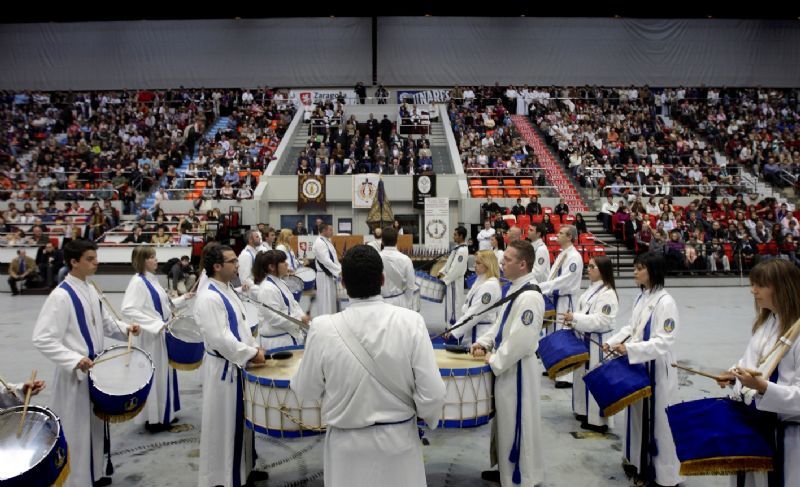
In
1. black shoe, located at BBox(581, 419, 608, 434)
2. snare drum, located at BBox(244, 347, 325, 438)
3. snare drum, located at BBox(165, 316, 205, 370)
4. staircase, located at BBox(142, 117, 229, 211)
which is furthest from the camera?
staircase, located at BBox(142, 117, 229, 211)

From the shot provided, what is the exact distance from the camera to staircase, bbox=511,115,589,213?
934 inches

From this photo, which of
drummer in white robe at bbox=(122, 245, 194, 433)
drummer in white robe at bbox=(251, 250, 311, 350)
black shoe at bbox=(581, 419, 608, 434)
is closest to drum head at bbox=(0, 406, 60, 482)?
drummer in white robe at bbox=(122, 245, 194, 433)

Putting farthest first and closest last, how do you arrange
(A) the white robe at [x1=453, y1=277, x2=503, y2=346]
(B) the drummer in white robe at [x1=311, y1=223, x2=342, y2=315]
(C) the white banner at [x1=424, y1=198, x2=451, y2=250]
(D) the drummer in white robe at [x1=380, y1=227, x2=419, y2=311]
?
(C) the white banner at [x1=424, y1=198, x2=451, y2=250]
(B) the drummer in white robe at [x1=311, y1=223, x2=342, y2=315]
(D) the drummer in white robe at [x1=380, y1=227, x2=419, y2=311]
(A) the white robe at [x1=453, y1=277, x2=503, y2=346]

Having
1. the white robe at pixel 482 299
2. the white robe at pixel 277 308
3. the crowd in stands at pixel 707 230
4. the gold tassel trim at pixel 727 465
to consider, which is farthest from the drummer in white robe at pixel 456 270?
the crowd in stands at pixel 707 230

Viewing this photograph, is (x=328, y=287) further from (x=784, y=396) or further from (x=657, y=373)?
(x=784, y=396)

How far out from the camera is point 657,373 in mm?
5312

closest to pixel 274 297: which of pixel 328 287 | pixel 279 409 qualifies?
pixel 279 409

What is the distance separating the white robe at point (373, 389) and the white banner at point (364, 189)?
19.5 meters

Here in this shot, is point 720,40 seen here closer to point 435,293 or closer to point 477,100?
point 477,100

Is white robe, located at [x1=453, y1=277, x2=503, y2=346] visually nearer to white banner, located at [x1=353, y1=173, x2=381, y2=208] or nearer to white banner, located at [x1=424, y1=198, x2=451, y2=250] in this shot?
white banner, located at [x1=424, y1=198, x2=451, y2=250]

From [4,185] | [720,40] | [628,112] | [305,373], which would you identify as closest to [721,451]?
[305,373]

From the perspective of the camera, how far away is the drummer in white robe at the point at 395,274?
9.12 m

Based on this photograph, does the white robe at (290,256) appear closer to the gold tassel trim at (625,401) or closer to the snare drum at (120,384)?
the snare drum at (120,384)

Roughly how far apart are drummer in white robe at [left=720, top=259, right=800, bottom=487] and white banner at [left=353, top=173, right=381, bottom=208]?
19.4m
